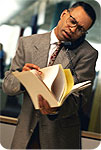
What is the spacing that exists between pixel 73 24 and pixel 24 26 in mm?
283

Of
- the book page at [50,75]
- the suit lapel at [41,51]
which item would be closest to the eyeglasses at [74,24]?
the suit lapel at [41,51]

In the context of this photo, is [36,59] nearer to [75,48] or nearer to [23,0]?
[75,48]

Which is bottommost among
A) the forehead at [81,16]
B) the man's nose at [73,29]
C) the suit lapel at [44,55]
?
the suit lapel at [44,55]

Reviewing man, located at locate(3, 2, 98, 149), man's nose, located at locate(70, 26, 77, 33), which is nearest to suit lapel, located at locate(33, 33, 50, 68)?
man, located at locate(3, 2, 98, 149)

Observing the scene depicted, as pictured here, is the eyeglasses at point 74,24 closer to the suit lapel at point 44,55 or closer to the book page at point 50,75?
the suit lapel at point 44,55

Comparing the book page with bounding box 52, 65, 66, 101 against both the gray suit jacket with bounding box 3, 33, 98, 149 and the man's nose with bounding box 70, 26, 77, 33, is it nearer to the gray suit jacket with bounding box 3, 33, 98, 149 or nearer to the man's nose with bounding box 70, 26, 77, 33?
the gray suit jacket with bounding box 3, 33, 98, 149

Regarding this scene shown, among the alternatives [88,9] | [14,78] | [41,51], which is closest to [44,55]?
[41,51]

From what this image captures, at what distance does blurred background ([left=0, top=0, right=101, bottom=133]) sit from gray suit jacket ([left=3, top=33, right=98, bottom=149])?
0.09 m

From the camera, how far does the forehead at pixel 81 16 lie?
94cm

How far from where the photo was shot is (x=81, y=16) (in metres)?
0.94

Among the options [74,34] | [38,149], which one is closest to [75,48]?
[74,34]

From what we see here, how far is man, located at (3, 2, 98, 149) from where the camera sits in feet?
3.12

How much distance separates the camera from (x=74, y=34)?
96cm

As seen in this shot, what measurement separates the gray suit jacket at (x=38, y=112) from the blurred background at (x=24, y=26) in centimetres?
9
